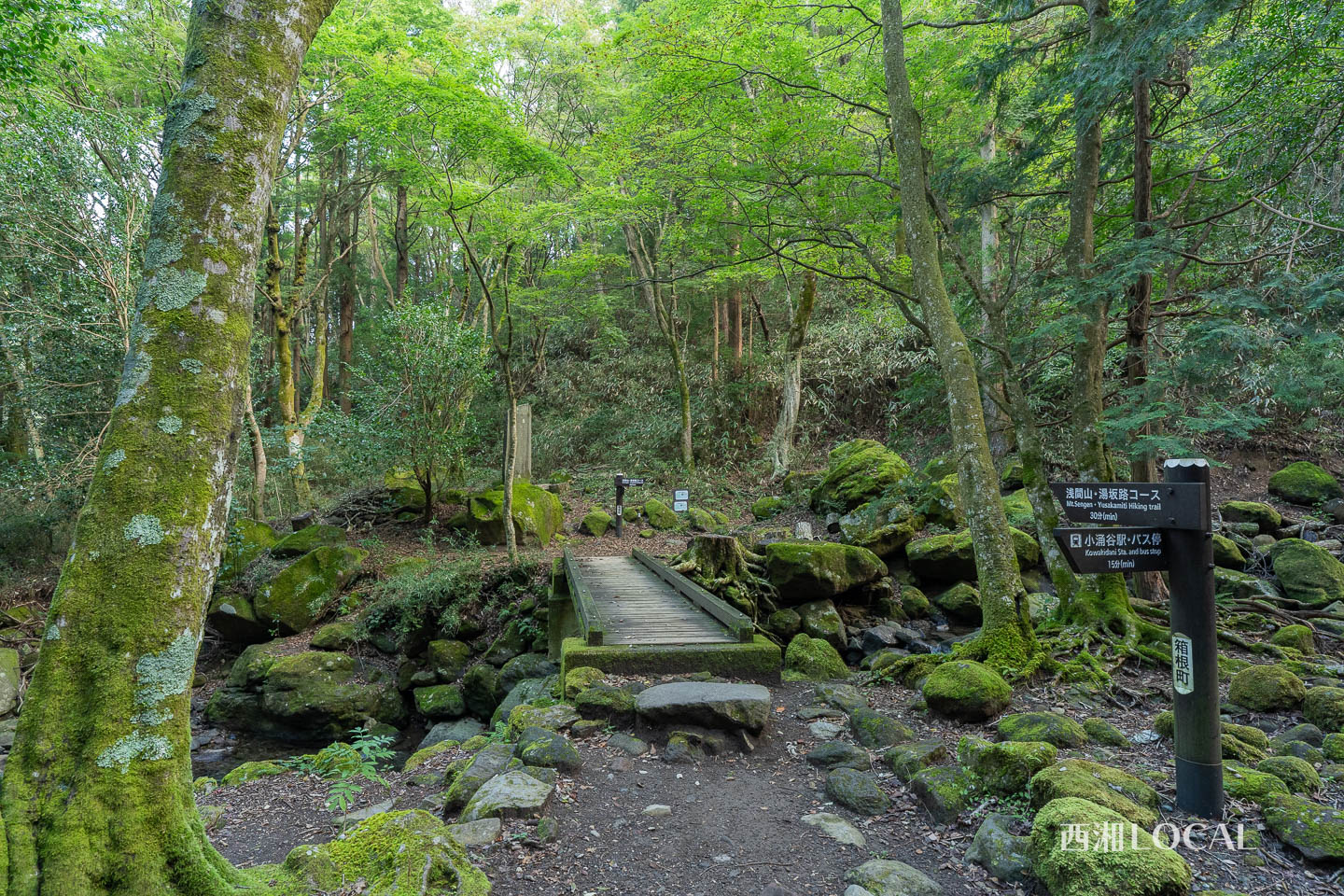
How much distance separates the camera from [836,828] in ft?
11.6

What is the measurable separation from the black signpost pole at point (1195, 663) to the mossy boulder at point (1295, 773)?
666mm

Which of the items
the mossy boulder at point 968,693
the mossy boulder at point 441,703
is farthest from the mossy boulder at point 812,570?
the mossy boulder at point 441,703

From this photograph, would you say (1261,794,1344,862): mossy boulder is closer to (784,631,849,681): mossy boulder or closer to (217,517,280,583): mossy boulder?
(784,631,849,681): mossy boulder

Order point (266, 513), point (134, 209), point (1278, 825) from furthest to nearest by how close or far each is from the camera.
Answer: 1. point (266, 513)
2. point (134, 209)
3. point (1278, 825)

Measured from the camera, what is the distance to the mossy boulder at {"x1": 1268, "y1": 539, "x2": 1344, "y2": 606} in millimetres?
8028

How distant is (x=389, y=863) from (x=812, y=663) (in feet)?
15.9

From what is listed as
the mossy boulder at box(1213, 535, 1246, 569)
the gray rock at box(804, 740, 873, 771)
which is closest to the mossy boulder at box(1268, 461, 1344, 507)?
the mossy boulder at box(1213, 535, 1246, 569)

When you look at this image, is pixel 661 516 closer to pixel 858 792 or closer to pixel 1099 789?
pixel 858 792

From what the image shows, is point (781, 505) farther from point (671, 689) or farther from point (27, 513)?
point (27, 513)

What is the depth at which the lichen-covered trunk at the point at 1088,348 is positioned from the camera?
268 inches

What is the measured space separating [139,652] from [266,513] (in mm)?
14043

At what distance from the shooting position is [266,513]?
14336 mm

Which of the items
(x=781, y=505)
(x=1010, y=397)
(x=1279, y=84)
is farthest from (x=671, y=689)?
(x=781, y=505)

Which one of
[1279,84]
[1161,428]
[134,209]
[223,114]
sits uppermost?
[134,209]
